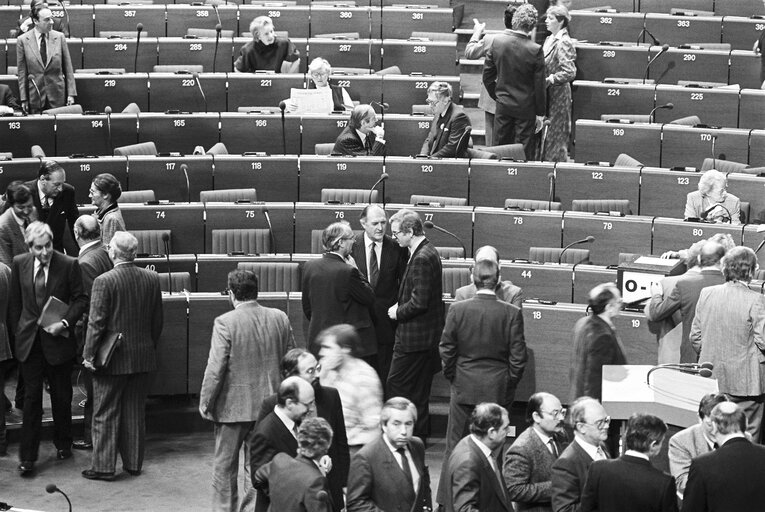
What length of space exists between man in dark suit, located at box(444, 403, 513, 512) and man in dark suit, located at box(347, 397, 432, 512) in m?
0.14

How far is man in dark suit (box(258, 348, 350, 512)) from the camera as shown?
5.03 m

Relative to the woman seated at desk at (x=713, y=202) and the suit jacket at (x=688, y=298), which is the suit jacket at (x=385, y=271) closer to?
the suit jacket at (x=688, y=298)

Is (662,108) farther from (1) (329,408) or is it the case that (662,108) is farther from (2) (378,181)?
(1) (329,408)

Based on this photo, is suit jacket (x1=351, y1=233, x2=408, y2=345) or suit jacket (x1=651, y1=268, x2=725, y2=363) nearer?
suit jacket (x1=651, y1=268, x2=725, y2=363)

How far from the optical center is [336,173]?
29.9 ft

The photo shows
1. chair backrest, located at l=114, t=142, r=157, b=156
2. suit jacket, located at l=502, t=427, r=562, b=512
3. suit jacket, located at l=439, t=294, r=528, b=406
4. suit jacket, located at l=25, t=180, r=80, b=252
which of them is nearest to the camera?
suit jacket, located at l=502, t=427, r=562, b=512

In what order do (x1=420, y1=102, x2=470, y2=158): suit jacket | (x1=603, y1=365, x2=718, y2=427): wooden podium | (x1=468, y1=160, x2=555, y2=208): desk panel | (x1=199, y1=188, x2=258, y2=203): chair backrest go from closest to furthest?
(x1=603, y1=365, x2=718, y2=427): wooden podium < (x1=199, y1=188, x2=258, y2=203): chair backrest < (x1=468, y1=160, x2=555, y2=208): desk panel < (x1=420, y1=102, x2=470, y2=158): suit jacket

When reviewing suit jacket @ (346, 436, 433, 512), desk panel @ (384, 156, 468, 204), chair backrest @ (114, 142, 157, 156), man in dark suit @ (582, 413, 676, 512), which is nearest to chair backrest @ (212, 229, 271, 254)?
desk panel @ (384, 156, 468, 204)

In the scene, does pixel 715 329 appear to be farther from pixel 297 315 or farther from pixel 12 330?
pixel 12 330

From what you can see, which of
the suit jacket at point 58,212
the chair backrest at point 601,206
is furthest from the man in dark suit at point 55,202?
the chair backrest at point 601,206

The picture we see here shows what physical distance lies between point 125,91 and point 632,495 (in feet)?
22.8

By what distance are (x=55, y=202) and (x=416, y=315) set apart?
2.49 meters

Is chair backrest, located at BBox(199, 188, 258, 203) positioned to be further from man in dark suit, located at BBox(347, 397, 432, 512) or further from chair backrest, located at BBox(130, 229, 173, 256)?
man in dark suit, located at BBox(347, 397, 432, 512)

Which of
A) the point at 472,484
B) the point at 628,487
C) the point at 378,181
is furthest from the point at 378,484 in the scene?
the point at 378,181
